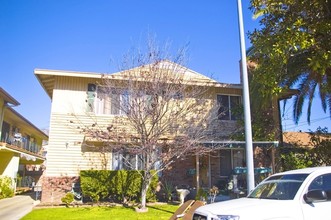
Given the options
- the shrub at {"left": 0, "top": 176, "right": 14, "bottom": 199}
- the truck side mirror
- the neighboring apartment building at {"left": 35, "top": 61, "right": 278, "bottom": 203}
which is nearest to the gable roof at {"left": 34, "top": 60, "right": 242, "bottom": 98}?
the neighboring apartment building at {"left": 35, "top": 61, "right": 278, "bottom": 203}

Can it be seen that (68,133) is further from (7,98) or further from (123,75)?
(7,98)

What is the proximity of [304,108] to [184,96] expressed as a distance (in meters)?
8.21

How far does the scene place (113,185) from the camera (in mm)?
15547

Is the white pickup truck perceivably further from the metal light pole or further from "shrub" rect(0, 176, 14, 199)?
"shrub" rect(0, 176, 14, 199)

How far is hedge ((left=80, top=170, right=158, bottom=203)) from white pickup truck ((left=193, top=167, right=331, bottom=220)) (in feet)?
32.1

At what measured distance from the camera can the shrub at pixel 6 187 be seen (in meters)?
20.2

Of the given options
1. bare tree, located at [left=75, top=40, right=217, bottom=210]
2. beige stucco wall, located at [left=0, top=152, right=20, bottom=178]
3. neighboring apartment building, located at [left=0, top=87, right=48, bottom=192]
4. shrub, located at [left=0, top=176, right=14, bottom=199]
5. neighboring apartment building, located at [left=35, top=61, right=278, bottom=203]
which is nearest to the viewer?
bare tree, located at [left=75, top=40, right=217, bottom=210]

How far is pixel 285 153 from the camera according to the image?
56.1 feet

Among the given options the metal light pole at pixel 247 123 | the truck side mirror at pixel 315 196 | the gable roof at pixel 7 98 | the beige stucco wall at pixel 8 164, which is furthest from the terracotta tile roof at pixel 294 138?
the beige stucco wall at pixel 8 164

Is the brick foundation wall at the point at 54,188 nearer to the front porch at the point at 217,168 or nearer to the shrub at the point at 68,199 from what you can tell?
the shrub at the point at 68,199

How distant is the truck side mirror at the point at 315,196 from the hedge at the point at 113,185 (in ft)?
34.9

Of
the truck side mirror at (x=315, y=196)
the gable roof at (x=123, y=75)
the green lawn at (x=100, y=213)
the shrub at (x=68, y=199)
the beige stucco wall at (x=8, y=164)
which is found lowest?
the green lawn at (x=100, y=213)

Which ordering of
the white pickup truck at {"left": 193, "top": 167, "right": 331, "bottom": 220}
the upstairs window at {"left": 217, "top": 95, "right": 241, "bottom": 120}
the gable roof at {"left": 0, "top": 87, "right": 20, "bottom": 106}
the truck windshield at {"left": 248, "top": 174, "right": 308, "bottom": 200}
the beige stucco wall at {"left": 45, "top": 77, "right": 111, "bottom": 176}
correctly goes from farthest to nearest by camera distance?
the gable roof at {"left": 0, "top": 87, "right": 20, "bottom": 106}
the upstairs window at {"left": 217, "top": 95, "right": 241, "bottom": 120}
the beige stucco wall at {"left": 45, "top": 77, "right": 111, "bottom": 176}
the truck windshield at {"left": 248, "top": 174, "right": 308, "bottom": 200}
the white pickup truck at {"left": 193, "top": 167, "right": 331, "bottom": 220}

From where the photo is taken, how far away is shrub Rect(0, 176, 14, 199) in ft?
66.4
